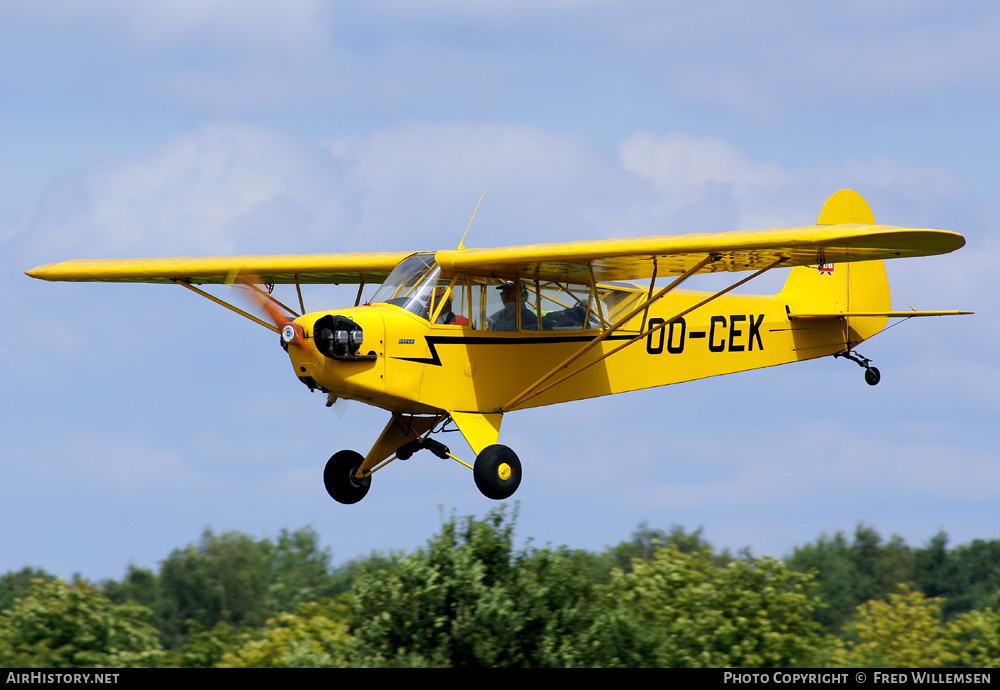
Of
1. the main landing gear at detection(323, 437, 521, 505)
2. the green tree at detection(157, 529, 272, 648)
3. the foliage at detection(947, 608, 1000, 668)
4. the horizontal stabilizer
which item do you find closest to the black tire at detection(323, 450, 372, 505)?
the main landing gear at detection(323, 437, 521, 505)

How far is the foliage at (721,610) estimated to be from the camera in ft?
76.7

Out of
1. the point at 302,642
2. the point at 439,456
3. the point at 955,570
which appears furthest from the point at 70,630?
the point at 955,570

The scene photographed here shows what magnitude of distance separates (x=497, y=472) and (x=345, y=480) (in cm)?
244

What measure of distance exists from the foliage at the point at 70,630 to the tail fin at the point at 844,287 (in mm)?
12599

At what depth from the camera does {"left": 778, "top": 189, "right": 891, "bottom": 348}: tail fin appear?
18.2m

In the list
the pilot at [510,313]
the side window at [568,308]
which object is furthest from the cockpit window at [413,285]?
the side window at [568,308]

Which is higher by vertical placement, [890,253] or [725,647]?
[890,253]

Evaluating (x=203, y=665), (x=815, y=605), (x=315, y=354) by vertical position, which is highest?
(x=315, y=354)

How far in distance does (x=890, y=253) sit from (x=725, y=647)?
1268cm

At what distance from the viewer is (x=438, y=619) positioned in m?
17.5

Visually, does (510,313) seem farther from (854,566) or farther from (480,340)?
(854,566)

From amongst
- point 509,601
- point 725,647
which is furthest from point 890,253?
point 725,647

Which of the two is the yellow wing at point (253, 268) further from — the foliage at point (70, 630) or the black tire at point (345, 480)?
the foliage at point (70, 630)
